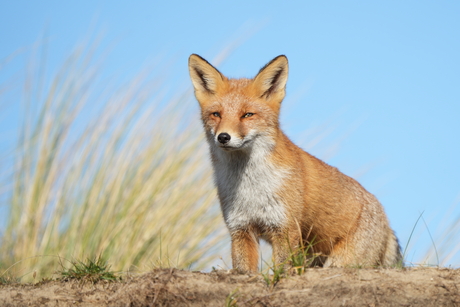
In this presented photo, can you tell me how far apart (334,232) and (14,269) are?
14.5 ft

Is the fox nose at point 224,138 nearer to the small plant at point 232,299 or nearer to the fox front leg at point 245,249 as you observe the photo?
the fox front leg at point 245,249

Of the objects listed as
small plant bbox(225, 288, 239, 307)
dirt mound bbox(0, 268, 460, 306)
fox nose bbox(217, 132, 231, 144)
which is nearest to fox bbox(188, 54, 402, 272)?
fox nose bbox(217, 132, 231, 144)

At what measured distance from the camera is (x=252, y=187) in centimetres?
468

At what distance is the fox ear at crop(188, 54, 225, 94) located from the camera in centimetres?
507

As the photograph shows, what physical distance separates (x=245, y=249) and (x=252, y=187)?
57 cm

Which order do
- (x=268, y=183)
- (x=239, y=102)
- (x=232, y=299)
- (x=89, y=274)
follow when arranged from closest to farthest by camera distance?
(x=232, y=299) < (x=89, y=274) < (x=268, y=183) < (x=239, y=102)

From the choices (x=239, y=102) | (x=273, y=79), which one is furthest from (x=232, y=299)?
(x=273, y=79)

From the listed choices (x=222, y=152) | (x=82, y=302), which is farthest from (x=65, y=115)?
(x=82, y=302)

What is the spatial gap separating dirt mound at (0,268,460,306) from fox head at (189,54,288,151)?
47.8 inches

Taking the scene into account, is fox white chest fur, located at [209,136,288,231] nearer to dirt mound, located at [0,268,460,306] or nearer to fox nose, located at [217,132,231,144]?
fox nose, located at [217,132,231,144]

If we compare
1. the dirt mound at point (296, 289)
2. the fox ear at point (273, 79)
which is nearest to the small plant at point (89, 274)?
the dirt mound at point (296, 289)

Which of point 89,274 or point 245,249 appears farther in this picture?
point 245,249

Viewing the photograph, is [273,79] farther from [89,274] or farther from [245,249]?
[89,274]

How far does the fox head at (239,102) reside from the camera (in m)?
4.48
